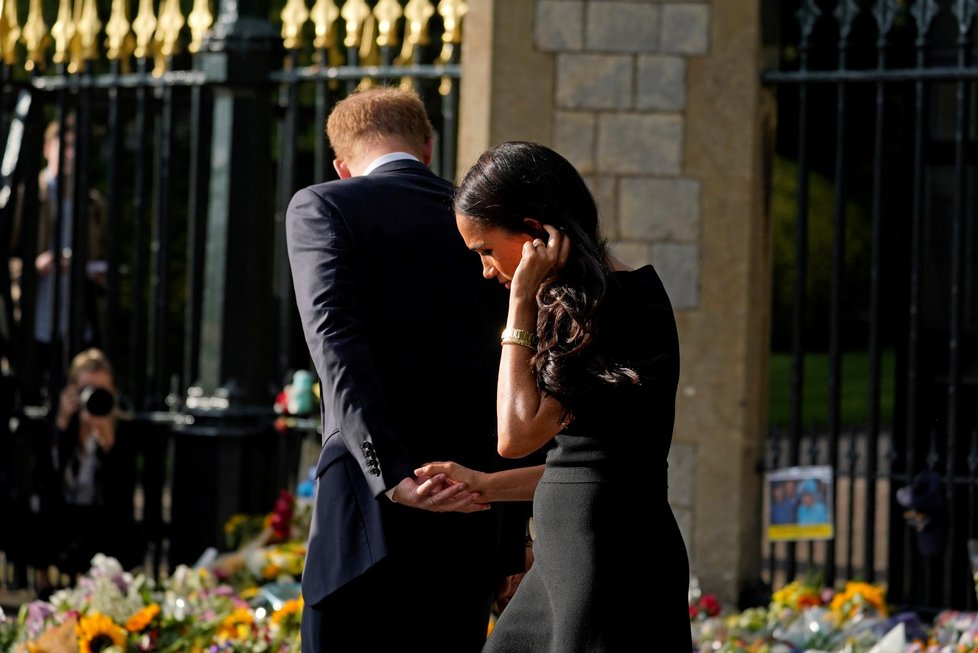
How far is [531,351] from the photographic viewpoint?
9.57 feet

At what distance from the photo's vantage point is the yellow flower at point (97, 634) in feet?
15.1

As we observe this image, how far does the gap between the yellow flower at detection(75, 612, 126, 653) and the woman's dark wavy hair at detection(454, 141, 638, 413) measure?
2173 millimetres

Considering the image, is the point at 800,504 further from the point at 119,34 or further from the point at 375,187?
the point at 119,34

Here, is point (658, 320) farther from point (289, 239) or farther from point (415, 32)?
point (415, 32)

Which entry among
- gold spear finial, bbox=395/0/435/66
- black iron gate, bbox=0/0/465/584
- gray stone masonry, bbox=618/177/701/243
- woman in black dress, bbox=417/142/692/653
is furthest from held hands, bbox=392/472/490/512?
gold spear finial, bbox=395/0/435/66

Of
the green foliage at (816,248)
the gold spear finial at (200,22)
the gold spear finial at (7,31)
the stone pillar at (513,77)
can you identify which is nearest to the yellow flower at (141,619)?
the stone pillar at (513,77)

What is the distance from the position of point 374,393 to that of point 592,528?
23.4 inches

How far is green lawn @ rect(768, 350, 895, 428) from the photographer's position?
1828 centimetres

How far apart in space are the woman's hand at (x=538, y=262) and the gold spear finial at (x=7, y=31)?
198 inches

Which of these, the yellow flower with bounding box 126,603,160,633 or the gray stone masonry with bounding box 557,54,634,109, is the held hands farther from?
the gray stone masonry with bounding box 557,54,634,109

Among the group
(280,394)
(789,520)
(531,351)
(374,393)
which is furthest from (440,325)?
(280,394)

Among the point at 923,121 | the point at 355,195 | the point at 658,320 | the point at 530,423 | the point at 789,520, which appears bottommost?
the point at 789,520

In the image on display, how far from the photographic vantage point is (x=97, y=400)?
6.70 m

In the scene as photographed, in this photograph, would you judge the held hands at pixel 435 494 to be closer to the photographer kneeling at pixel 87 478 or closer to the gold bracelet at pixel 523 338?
the gold bracelet at pixel 523 338
